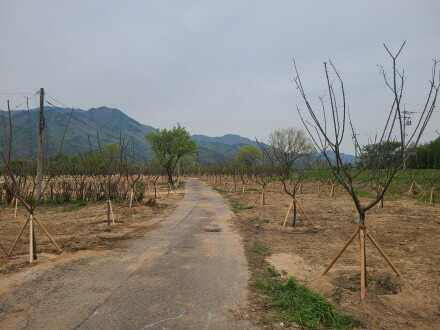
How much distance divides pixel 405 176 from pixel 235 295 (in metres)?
30.2

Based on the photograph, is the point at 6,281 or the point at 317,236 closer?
the point at 6,281

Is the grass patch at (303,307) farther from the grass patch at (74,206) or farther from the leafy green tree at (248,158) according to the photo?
the leafy green tree at (248,158)

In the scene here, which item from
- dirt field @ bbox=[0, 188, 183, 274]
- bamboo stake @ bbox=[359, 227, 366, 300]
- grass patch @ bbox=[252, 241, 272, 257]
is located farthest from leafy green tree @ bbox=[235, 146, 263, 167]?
bamboo stake @ bbox=[359, 227, 366, 300]

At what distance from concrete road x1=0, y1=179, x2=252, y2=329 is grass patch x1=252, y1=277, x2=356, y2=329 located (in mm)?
544

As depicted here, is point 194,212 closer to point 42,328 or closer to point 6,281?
point 6,281

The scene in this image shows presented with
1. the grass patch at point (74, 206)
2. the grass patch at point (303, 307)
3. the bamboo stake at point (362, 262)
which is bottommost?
the grass patch at point (303, 307)

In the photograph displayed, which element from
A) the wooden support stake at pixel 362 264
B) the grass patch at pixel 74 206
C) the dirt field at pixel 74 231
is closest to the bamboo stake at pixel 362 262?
the wooden support stake at pixel 362 264

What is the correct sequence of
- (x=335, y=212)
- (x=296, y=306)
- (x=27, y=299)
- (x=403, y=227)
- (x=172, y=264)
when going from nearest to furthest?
(x=296, y=306), (x=27, y=299), (x=172, y=264), (x=403, y=227), (x=335, y=212)

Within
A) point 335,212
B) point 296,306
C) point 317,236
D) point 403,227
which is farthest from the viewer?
point 335,212

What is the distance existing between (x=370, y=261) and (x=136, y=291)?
5267 millimetres

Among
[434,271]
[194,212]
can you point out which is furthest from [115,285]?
[194,212]

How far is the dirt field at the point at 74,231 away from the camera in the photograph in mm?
7519

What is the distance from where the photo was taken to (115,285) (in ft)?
17.9

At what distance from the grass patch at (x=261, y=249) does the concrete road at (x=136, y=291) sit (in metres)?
0.49
